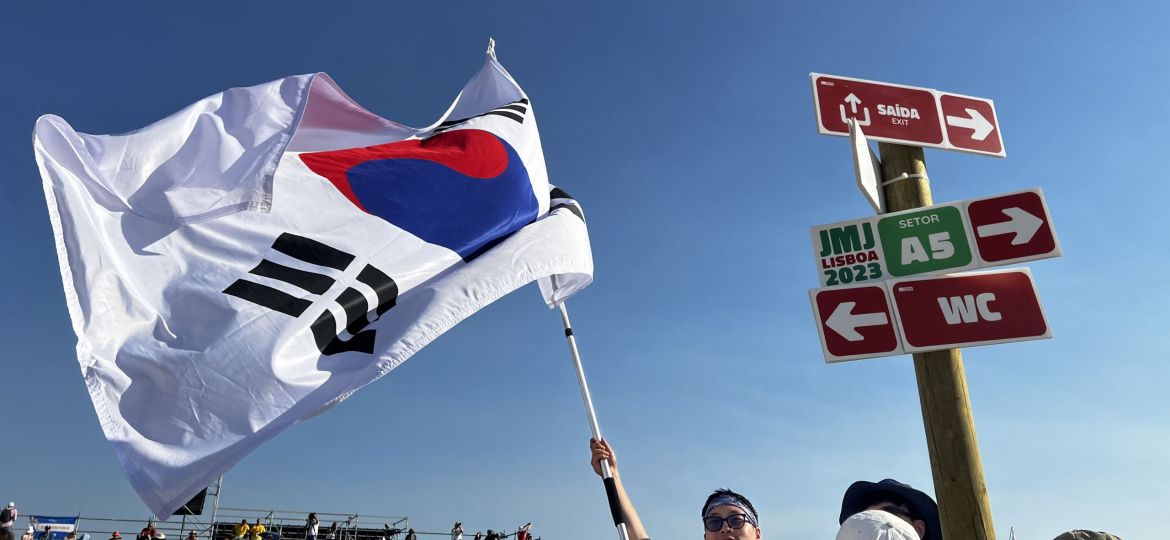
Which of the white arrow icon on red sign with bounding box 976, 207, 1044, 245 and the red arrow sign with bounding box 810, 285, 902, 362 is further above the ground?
the white arrow icon on red sign with bounding box 976, 207, 1044, 245

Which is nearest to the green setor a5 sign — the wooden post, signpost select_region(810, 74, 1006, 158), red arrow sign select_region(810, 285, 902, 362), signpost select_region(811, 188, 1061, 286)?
signpost select_region(811, 188, 1061, 286)

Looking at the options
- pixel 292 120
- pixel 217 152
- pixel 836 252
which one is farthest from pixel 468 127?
pixel 836 252

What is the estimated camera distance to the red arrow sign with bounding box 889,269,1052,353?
12.7 feet

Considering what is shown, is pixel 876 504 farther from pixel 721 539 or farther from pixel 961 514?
pixel 721 539

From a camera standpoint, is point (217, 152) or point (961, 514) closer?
point (961, 514)

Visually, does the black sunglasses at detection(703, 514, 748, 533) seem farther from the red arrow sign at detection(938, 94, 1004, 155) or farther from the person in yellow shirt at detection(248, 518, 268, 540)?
the person in yellow shirt at detection(248, 518, 268, 540)

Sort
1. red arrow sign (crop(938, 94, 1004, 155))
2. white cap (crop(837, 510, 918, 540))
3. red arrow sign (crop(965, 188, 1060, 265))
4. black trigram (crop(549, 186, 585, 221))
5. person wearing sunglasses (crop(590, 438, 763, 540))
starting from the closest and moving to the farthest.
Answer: white cap (crop(837, 510, 918, 540)), person wearing sunglasses (crop(590, 438, 763, 540)), red arrow sign (crop(965, 188, 1060, 265)), red arrow sign (crop(938, 94, 1004, 155)), black trigram (crop(549, 186, 585, 221))

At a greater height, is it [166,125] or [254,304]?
[166,125]

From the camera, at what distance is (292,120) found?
17.5ft

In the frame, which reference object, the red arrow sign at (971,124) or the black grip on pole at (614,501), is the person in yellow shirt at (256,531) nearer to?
the black grip on pole at (614,501)

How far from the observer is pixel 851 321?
4051 millimetres

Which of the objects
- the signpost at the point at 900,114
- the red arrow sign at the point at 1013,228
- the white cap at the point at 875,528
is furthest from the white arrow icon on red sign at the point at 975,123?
the white cap at the point at 875,528

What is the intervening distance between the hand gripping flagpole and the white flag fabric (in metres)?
0.45

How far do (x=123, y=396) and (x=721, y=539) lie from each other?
9.69ft
